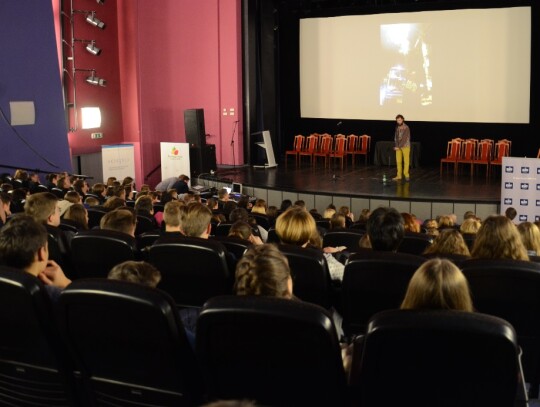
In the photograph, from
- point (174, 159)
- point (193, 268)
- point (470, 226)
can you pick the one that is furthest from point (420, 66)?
point (193, 268)

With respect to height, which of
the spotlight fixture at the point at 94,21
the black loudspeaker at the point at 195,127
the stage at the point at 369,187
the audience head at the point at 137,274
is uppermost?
the spotlight fixture at the point at 94,21

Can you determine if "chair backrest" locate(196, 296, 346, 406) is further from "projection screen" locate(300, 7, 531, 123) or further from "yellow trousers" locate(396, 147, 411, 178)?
"projection screen" locate(300, 7, 531, 123)

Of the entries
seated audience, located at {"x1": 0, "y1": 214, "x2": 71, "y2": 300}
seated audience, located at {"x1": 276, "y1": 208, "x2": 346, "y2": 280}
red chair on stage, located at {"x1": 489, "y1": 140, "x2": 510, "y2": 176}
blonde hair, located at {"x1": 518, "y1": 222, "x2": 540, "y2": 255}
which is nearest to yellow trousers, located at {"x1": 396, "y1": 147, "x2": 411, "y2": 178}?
red chair on stage, located at {"x1": 489, "y1": 140, "x2": 510, "y2": 176}

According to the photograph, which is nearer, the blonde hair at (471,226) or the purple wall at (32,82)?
the blonde hair at (471,226)

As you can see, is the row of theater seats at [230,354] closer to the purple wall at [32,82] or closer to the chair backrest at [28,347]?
the chair backrest at [28,347]

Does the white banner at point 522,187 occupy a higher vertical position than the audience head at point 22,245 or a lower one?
lower

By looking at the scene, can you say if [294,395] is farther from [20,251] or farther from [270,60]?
[270,60]

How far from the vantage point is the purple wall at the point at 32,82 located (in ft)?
38.9

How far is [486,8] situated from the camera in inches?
609

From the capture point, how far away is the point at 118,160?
15.2 m

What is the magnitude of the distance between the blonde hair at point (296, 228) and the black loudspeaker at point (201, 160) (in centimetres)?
1110

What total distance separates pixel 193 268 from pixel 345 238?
1940 mm

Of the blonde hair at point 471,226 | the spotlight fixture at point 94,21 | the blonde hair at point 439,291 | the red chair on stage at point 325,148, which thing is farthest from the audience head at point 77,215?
the red chair on stage at point 325,148

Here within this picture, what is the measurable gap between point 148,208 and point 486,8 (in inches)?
455
